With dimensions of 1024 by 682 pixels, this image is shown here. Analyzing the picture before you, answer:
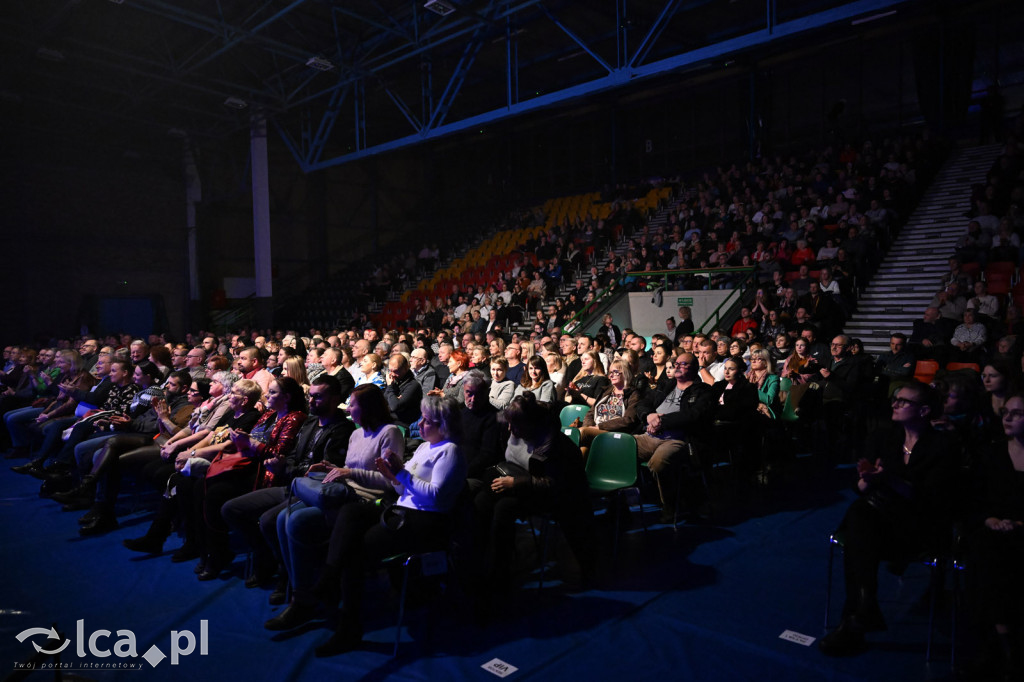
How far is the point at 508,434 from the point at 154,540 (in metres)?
2.61

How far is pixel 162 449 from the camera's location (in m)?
4.70

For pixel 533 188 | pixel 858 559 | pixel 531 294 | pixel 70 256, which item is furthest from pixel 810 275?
pixel 70 256

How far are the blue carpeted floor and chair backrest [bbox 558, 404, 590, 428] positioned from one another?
1.23 m

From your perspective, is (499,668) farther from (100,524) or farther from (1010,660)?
(100,524)

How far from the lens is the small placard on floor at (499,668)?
Result: 284cm

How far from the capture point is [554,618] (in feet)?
11.0

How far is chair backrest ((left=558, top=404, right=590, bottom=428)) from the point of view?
5496 mm

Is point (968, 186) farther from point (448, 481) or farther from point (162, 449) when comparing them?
point (162, 449)

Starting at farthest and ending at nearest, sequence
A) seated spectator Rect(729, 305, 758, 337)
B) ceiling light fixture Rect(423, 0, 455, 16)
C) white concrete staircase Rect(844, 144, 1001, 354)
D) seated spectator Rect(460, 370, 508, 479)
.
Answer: ceiling light fixture Rect(423, 0, 455, 16), seated spectator Rect(729, 305, 758, 337), white concrete staircase Rect(844, 144, 1001, 354), seated spectator Rect(460, 370, 508, 479)

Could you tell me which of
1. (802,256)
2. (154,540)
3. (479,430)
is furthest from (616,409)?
(802,256)

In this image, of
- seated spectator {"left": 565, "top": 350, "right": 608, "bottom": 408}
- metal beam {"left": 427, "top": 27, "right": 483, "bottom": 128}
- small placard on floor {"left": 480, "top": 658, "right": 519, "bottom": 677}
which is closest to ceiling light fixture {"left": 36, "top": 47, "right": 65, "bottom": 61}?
metal beam {"left": 427, "top": 27, "right": 483, "bottom": 128}

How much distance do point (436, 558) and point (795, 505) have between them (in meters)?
3.40

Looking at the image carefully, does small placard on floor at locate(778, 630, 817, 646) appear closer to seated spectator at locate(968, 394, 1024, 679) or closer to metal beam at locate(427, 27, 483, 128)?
seated spectator at locate(968, 394, 1024, 679)

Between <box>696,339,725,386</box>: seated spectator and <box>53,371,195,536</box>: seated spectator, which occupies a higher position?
<box>696,339,725,386</box>: seated spectator
